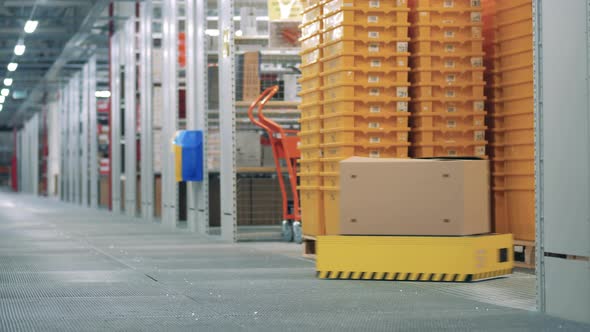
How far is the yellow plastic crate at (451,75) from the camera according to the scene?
9352 millimetres

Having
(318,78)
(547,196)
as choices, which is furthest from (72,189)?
(547,196)

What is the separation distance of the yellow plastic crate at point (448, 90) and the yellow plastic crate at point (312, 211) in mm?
1427

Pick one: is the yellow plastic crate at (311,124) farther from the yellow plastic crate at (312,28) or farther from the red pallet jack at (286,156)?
the red pallet jack at (286,156)

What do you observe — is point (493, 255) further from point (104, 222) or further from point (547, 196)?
point (104, 222)

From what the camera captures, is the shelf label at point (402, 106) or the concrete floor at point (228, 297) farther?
the shelf label at point (402, 106)

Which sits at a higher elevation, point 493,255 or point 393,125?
point 393,125

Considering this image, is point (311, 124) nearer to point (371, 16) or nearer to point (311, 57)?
point (311, 57)

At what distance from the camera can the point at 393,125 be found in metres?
9.37

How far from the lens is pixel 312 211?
1024 centimetres

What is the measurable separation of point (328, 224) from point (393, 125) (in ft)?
3.87

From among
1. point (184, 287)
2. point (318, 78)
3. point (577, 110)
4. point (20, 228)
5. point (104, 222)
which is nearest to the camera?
point (577, 110)

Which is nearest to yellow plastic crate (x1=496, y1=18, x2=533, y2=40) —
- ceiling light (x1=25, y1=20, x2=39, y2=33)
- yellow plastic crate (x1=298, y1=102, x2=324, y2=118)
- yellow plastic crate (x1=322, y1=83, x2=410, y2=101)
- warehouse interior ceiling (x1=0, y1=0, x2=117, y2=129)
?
yellow plastic crate (x1=322, y1=83, x2=410, y2=101)

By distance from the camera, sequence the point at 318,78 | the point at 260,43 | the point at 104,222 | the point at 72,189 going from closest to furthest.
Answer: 1. the point at 318,78
2. the point at 260,43
3. the point at 104,222
4. the point at 72,189

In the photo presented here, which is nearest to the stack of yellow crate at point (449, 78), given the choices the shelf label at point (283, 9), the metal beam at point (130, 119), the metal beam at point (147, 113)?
the shelf label at point (283, 9)
